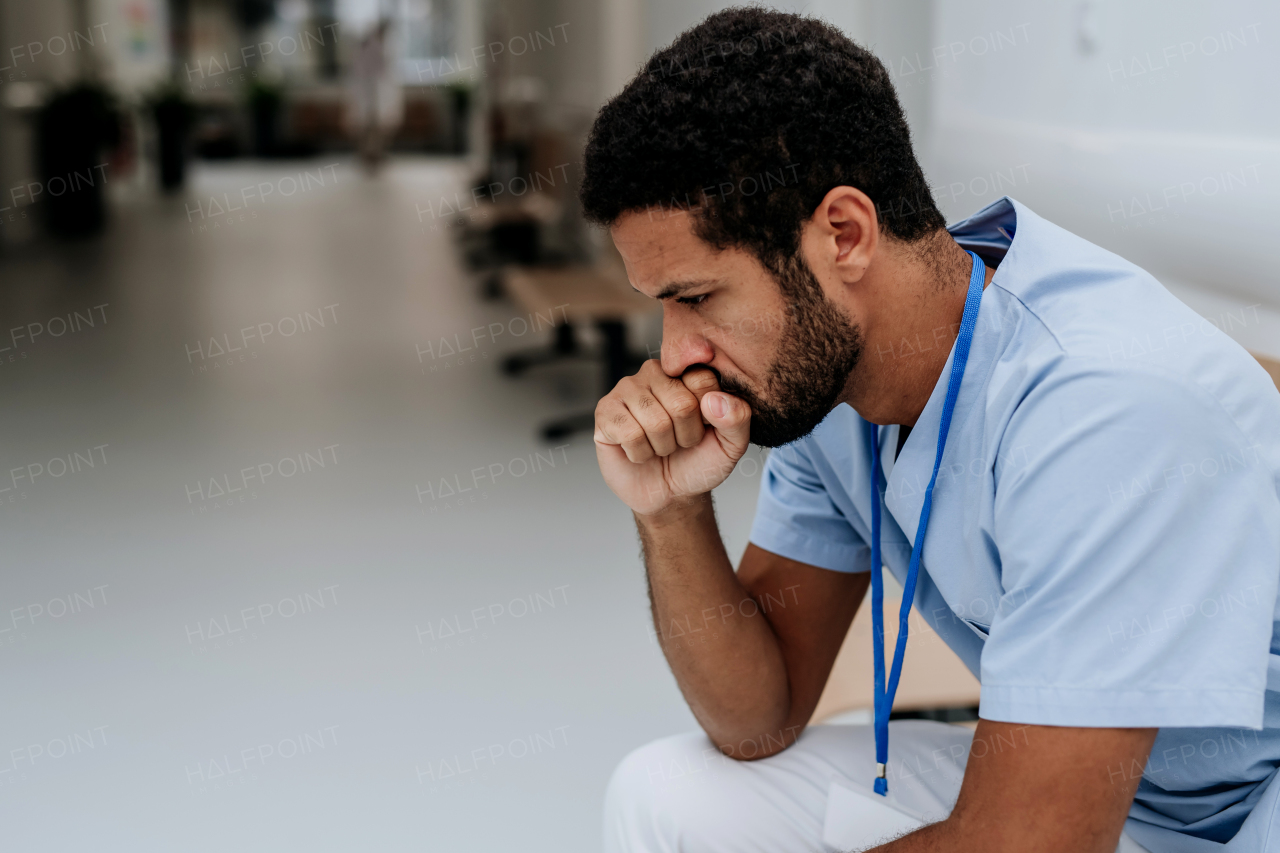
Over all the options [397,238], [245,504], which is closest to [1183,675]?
[245,504]

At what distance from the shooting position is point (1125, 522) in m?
0.85

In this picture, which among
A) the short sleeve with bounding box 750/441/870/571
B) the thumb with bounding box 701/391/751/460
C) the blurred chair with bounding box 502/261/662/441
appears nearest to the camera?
the thumb with bounding box 701/391/751/460

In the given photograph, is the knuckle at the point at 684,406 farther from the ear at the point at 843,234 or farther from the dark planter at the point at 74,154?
the dark planter at the point at 74,154

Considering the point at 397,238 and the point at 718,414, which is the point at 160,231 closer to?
the point at 397,238

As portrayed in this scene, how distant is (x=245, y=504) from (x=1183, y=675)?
3094 millimetres

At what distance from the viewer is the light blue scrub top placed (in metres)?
0.85

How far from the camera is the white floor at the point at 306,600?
2082 millimetres

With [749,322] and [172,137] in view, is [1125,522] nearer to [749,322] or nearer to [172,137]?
[749,322]

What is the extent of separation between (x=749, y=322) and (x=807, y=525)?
1.28 feet

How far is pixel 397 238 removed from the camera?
8.82 meters

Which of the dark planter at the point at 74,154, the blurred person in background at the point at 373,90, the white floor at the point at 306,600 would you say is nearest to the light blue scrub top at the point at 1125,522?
the white floor at the point at 306,600

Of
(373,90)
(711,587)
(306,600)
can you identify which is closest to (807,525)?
(711,587)

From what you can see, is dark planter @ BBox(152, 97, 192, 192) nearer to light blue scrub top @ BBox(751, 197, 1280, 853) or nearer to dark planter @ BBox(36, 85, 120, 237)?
dark planter @ BBox(36, 85, 120, 237)

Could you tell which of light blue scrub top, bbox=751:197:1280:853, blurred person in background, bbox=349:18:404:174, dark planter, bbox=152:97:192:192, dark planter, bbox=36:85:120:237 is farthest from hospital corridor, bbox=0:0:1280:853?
blurred person in background, bbox=349:18:404:174
